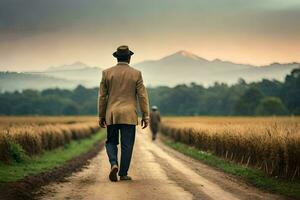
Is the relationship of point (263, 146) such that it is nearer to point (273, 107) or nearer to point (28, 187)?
point (28, 187)

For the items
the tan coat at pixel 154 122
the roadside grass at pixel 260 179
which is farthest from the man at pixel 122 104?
the tan coat at pixel 154 122

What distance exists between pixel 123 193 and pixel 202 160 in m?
11.1

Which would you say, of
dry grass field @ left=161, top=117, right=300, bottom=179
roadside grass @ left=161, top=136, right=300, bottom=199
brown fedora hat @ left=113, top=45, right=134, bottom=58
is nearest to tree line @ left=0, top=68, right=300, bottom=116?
dry grass field @ left=161, top=117, right=300, bottom=179

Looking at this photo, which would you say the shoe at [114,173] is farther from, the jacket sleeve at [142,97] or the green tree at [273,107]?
the green tree at [273,107]

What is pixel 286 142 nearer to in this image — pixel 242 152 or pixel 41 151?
pixel 242 152

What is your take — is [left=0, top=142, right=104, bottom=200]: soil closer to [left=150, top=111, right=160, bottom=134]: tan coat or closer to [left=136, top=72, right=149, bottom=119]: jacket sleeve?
[left=136, top=72, right=149, bottom=119]: jacket sleeve

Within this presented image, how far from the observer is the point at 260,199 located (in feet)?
31.7

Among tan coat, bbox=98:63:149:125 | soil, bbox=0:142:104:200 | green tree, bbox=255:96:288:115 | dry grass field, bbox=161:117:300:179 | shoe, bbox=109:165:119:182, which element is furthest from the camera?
green tree, bbox=255:96:288:115

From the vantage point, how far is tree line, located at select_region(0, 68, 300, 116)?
382 ft

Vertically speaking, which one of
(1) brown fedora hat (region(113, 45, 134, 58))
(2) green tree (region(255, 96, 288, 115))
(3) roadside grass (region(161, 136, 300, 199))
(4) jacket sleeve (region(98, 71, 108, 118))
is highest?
(2) green tree (region(255, 96, 288, 115))

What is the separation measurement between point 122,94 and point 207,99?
6082 inches

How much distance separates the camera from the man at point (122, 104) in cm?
1171

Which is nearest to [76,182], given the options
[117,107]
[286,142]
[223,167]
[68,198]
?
[117,107]

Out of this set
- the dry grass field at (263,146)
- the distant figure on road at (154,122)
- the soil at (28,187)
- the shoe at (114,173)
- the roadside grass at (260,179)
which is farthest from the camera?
the distant figure on road at (154,122)
